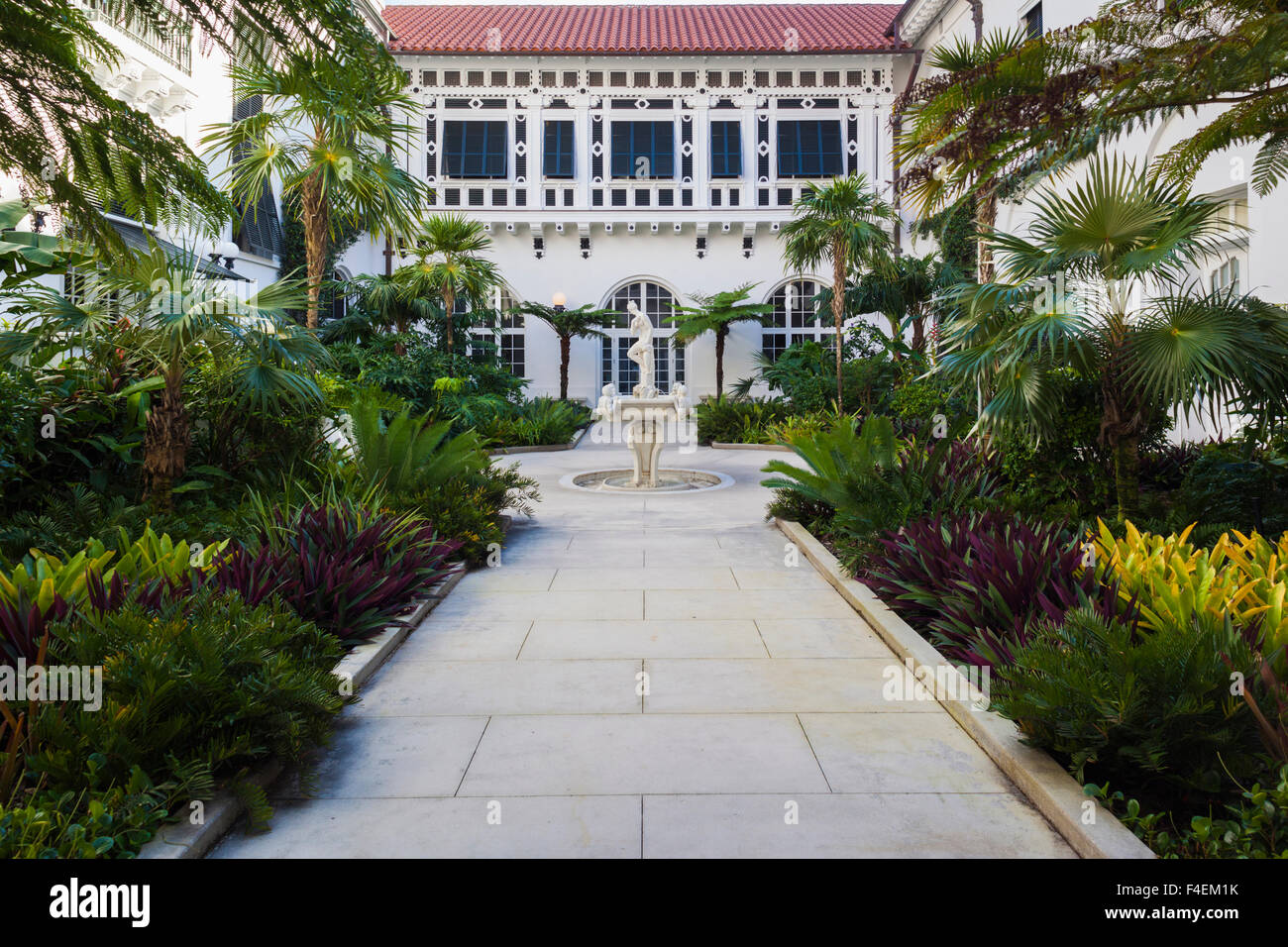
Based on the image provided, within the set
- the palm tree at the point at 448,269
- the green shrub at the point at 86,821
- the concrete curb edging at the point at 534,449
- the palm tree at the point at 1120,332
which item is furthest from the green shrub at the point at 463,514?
the palm tree at the point at 448,269

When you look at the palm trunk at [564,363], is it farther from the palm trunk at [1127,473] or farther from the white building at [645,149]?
the palm trunk at [1127,473]

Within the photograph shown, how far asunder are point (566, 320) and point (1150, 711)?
2167 cm

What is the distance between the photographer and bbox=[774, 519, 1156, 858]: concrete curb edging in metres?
2.87

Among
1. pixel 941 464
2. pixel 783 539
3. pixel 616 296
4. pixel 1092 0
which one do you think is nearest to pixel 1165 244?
pixel 941 464

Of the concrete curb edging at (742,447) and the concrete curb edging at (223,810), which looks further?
the concrete curb edging at (742,447)

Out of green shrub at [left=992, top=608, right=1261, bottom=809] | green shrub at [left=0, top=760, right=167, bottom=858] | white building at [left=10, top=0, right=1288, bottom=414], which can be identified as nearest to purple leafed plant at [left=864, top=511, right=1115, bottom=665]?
green shrub at [left=992, top=608, right=1261, bottom=809]

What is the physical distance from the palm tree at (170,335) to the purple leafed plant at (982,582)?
191 inches

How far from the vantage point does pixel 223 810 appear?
3.06 metres

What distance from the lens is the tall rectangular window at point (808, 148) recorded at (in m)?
24.7

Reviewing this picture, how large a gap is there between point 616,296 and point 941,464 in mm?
19137

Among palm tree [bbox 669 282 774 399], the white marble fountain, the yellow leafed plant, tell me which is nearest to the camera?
the yellow leafed plant

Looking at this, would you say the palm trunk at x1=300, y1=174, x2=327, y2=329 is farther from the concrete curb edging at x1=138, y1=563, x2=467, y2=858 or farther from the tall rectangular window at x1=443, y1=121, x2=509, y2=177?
the tall rectangular window at x1=443, y1=121, x2=509, y2=177

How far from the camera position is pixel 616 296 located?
25781 mm

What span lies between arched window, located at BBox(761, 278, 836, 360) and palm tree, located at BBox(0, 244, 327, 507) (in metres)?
19.5
